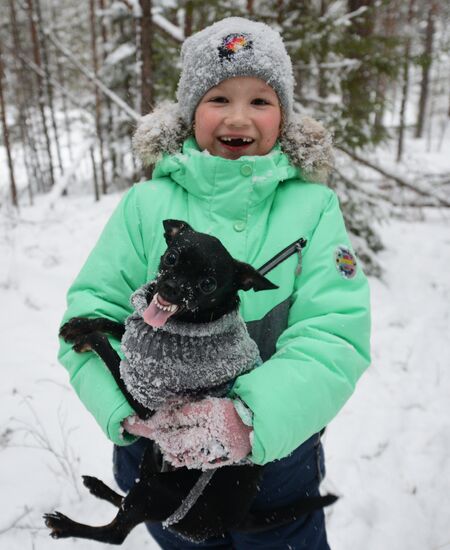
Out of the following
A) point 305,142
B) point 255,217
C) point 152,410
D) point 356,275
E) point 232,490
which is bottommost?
point 232,490

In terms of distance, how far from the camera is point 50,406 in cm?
333

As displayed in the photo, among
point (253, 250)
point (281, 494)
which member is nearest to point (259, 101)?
point (253, 250)

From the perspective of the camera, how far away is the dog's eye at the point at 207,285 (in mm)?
1230

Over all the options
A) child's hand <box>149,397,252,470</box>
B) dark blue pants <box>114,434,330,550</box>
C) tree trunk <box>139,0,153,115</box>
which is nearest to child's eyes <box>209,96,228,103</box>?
child's hand <box>149,397,252,470</box>

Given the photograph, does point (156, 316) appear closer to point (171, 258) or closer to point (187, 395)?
point (171, 258)

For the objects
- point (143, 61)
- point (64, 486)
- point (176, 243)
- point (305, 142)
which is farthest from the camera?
point (143, 61)

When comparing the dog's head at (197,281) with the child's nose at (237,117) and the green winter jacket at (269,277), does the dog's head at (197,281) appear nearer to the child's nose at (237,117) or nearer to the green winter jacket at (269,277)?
the green winter jacket at (269,277)

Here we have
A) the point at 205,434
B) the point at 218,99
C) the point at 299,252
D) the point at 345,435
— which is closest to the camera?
the point at 205,434

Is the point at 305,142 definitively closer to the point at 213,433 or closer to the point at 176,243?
the point at 176,243

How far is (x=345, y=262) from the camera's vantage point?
1.45 m

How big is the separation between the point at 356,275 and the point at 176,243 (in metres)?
0.68

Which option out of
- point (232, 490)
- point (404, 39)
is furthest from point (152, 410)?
point (404, 39)

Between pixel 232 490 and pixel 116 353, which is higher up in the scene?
pixel 116 353

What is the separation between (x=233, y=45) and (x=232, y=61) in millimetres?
100
